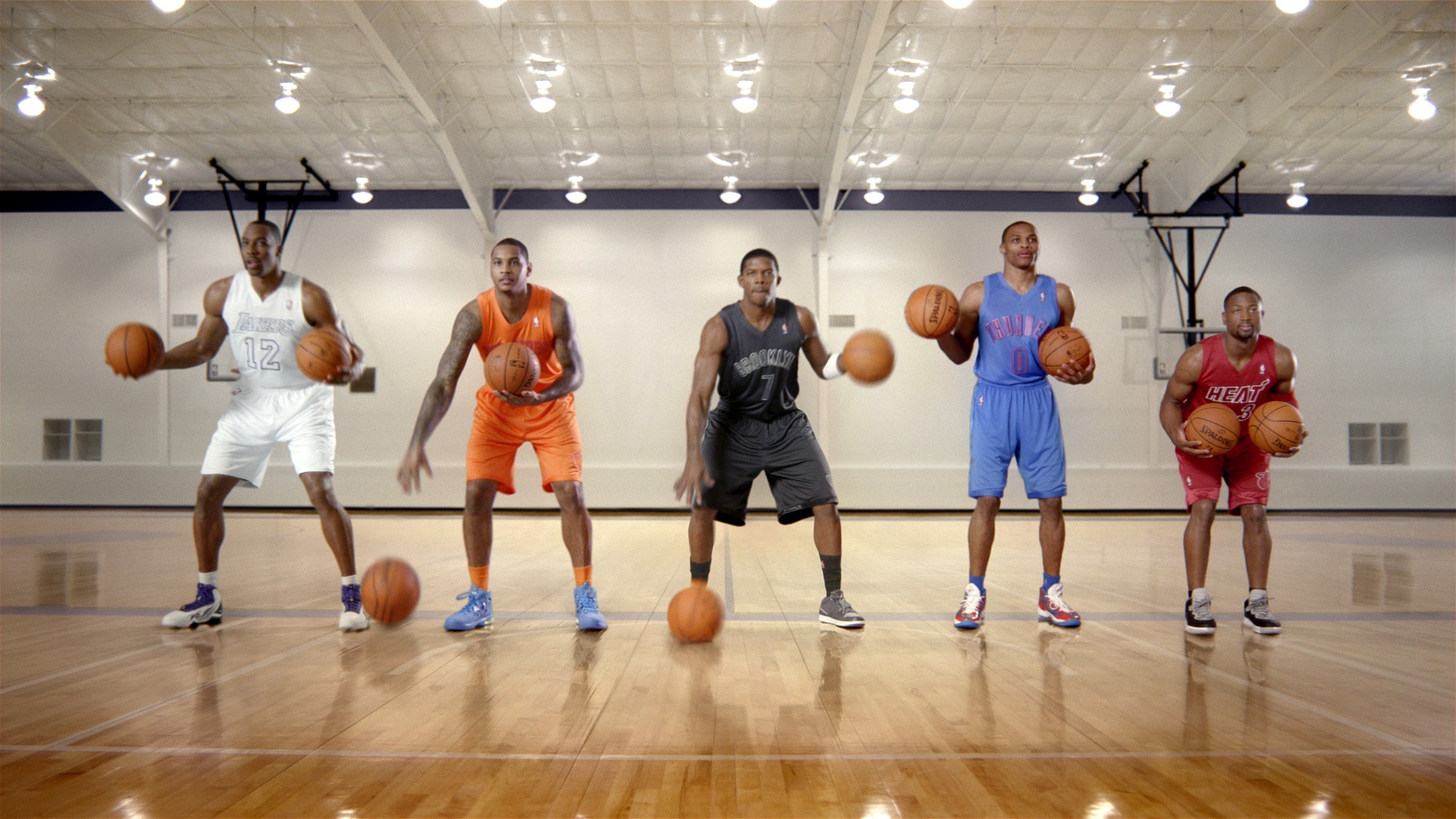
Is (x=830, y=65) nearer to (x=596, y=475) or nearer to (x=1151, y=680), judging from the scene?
(x=596, y=475)

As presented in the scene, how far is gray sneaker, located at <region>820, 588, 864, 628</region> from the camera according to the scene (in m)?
3.69

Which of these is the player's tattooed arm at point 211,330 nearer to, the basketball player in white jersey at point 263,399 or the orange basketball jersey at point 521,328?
the basketball player in white jersey at point 263,399

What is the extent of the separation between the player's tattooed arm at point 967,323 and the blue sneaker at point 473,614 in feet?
7.59

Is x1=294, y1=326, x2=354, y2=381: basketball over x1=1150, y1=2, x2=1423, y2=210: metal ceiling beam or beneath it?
beneath

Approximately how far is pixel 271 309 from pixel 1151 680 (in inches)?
150

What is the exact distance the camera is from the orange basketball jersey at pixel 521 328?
3846 mm

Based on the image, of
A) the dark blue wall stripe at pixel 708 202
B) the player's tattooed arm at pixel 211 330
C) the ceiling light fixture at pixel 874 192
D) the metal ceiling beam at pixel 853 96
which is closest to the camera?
the player's tattooed arm at pixel 211 330

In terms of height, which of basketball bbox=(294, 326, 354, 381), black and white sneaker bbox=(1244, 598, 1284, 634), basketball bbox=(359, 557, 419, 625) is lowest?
black and white sneaker bbox=(1244, 598, 1284, 634)

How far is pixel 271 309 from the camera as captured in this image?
3908 millimetres

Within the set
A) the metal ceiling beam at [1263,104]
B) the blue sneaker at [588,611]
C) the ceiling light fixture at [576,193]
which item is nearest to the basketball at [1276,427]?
the blue sneaker at [588,611]

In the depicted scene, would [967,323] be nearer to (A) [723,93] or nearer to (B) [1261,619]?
(B) [1261,619]

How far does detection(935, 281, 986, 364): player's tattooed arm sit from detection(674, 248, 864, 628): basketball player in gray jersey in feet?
1.98

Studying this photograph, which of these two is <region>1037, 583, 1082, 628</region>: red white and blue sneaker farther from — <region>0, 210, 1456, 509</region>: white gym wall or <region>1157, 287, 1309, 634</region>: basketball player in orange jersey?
<region>0, 210, 1456, 509</region>: white gym wall

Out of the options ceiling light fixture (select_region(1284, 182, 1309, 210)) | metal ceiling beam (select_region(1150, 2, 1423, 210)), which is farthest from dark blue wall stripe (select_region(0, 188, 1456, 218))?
metal ceiling beam (select_region(1150, 2, 1423, 210))
